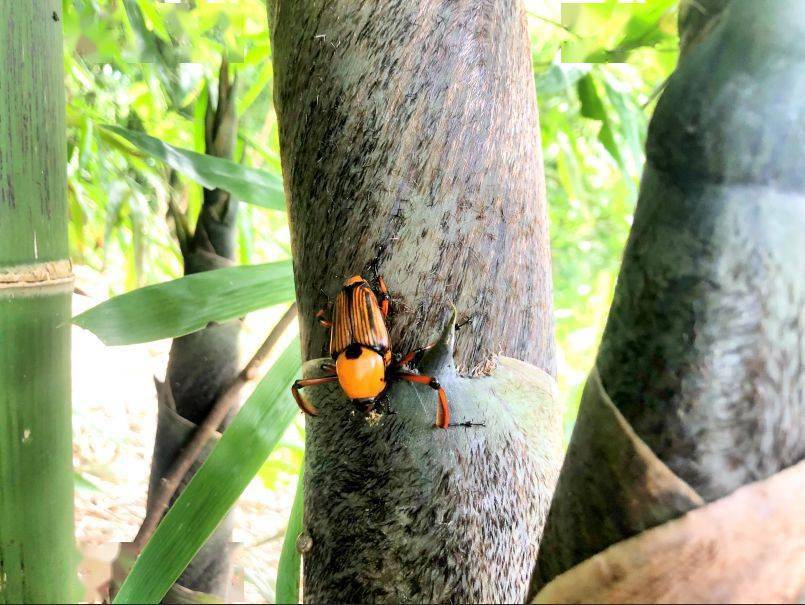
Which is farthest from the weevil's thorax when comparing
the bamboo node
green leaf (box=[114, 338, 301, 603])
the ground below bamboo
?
the ground below bamboo

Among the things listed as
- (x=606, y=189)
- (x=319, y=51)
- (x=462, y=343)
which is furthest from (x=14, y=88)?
(x=606, y=189)

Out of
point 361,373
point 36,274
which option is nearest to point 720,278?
point 361,373

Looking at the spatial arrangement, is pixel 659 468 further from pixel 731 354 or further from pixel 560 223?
pixel 560 223

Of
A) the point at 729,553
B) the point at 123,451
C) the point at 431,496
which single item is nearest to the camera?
the point at 729,553

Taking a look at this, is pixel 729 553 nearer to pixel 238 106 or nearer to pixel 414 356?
pixel 414 356

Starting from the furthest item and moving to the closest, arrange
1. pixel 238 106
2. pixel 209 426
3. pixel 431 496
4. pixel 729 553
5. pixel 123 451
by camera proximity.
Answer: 1. pixel 123 451
2. pixel 238 106
3. pixel 209 426
4. pixel 431 496
5. pixel 729 553

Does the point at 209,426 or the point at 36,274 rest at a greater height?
the point at 36,274
